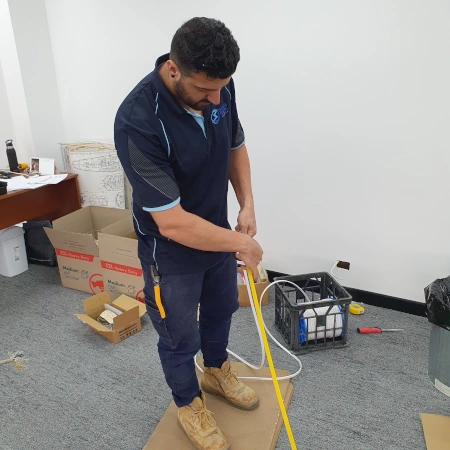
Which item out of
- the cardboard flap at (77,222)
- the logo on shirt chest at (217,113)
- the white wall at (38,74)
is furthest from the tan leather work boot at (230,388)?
the white wall at (38,74)

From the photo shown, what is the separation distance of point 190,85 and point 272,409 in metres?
1.23

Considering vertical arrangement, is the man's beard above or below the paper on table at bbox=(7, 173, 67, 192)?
above

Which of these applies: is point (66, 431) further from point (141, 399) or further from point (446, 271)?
point (446, 271)

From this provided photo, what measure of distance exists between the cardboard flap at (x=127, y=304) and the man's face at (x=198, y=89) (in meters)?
1.42

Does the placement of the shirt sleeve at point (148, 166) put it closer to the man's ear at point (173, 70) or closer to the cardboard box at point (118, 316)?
the man's ear at point (173, 70)

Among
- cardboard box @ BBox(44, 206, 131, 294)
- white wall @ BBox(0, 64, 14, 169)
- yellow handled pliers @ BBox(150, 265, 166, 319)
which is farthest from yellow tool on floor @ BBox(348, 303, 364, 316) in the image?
white wall @ BBox(0, 64, 14, 169)

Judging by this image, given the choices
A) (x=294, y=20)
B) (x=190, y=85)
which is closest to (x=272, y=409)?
(x=190, y=85)

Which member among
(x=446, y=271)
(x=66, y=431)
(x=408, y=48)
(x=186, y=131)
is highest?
(x=408, y=48)

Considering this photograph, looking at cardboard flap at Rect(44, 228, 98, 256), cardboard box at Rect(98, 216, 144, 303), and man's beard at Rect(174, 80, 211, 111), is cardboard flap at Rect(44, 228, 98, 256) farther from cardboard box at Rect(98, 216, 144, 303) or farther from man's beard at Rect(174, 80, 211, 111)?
man's beard at Rect(174, 80, 211, 111)

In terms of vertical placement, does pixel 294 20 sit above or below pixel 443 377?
above

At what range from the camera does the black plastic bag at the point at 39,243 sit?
288cm

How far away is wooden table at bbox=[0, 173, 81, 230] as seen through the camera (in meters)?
2.42

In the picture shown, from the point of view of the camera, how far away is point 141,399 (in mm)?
1733

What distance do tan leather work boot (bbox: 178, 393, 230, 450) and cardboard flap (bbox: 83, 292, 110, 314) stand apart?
3.00 ft
